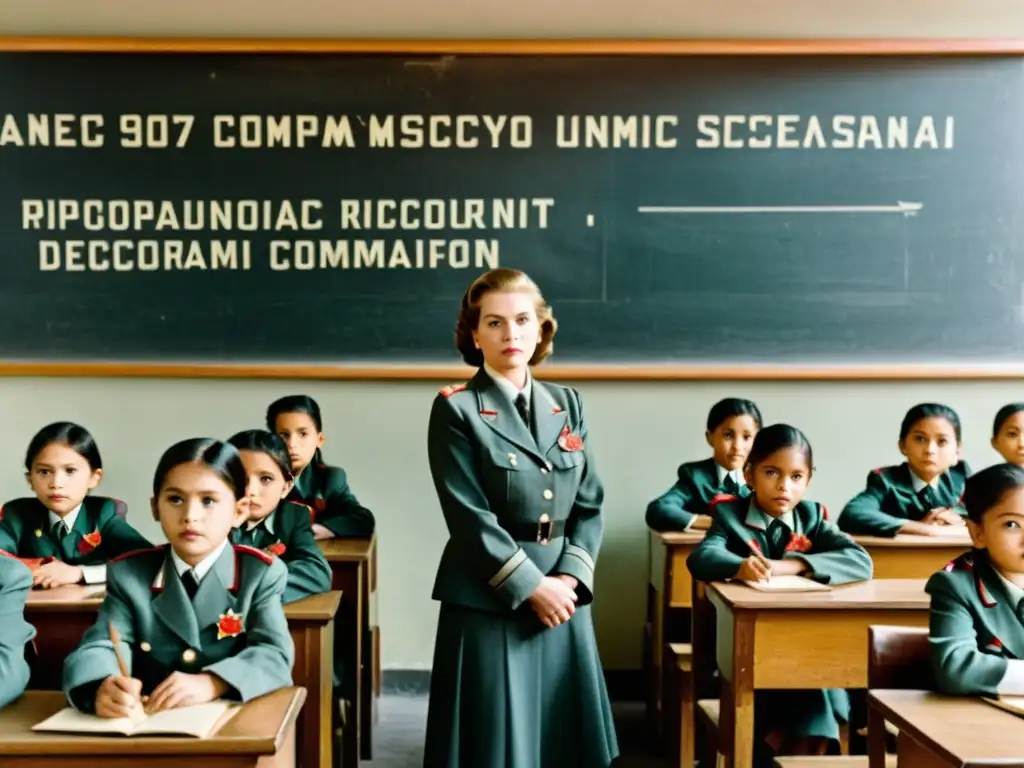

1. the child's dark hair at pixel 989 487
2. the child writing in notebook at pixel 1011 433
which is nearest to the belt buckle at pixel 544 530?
the child's dark hair at pixel 989 487

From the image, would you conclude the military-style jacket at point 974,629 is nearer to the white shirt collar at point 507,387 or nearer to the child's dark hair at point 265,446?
the white shirt collar at point 507,387

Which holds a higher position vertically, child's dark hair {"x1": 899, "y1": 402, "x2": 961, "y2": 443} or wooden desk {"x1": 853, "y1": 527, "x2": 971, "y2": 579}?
child's dark hair {"x1": 899, "y1": 402, "x2": 961, "y2": 443}

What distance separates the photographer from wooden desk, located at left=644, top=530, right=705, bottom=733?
3.05 m

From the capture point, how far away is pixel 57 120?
11.9 feet

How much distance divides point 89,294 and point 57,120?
664 mm

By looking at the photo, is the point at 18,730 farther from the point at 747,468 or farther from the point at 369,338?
the point at 369,338

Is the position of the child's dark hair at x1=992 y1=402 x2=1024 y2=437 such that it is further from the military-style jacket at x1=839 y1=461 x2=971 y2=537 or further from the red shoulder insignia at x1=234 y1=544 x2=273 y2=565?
the red shoulder insignia at x1=234 y1=544 x2=273 y2=565

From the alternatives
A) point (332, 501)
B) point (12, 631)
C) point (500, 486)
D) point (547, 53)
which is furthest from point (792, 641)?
point (547, 53)

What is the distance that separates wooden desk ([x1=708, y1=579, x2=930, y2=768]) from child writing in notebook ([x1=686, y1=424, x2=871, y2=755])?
5.6 inches

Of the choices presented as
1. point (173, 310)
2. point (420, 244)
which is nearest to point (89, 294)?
point (173, 310)

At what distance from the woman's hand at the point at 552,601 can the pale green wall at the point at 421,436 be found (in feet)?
6.08

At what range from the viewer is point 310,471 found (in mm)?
3320

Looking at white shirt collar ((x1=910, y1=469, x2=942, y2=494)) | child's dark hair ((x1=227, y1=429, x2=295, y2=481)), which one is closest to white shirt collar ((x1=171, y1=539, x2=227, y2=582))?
child's dark hair ((x1=227, y1=429, x2=295, y2=481))

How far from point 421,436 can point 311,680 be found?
5.47 feet
